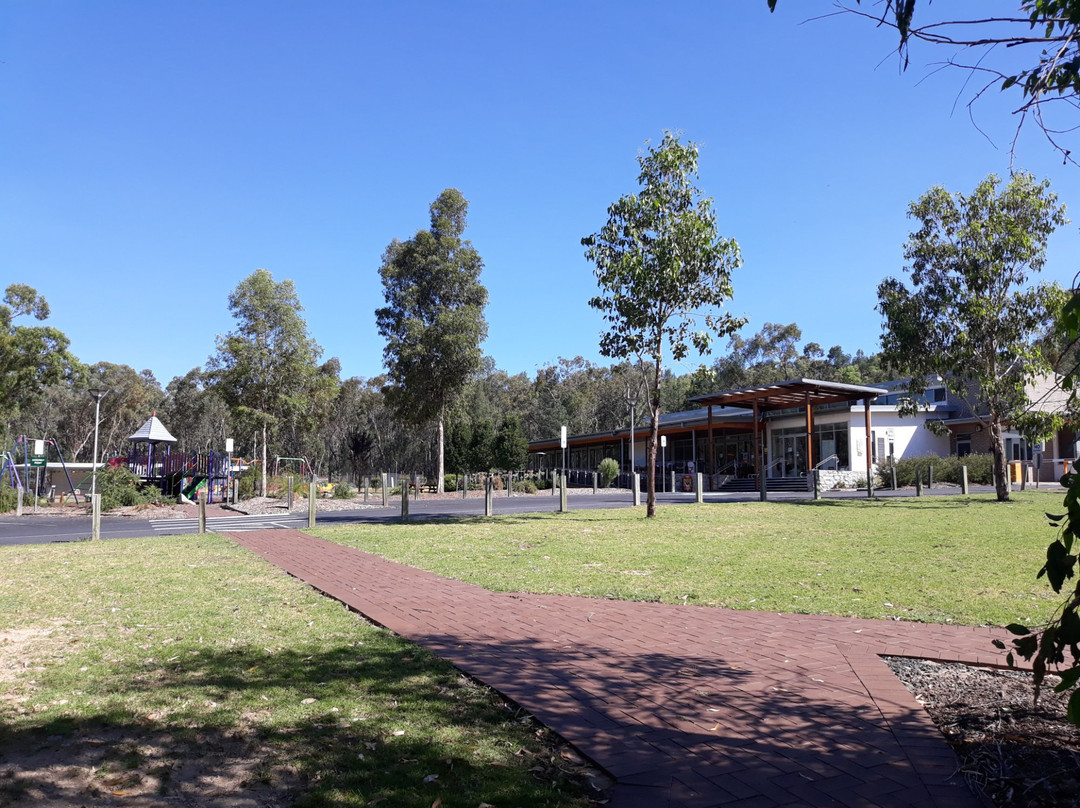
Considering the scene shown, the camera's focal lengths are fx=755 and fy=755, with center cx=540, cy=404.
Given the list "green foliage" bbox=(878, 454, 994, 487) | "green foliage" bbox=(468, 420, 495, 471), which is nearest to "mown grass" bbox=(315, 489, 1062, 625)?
"green foliage" bbox=(878, 454, 994, 487)

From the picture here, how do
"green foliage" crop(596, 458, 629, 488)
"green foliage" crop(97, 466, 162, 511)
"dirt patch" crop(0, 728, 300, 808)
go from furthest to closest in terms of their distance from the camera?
"green foliage" crop(596, 458, 629, 488) → "green foliage" crop(97, 466, 162, 511) → "dirt patch" crop(0, 728, 300, 808)

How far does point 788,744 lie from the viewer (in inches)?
153

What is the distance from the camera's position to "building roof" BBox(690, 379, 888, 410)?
32.3m

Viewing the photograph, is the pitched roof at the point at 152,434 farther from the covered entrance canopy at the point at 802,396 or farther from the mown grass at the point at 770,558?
the covered entrance canopy at the point at 802,396

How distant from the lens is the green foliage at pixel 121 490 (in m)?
25.4

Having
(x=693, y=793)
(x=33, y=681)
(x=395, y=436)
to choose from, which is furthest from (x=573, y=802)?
(x=395, y=436)

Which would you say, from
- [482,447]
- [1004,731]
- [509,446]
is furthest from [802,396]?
[1004,731]

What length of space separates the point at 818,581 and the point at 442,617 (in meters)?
4.43

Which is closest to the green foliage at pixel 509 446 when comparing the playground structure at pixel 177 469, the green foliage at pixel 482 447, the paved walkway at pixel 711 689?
the green foliage at pixel 482 447

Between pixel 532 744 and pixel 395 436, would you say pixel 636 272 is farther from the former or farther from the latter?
pixel 395 436

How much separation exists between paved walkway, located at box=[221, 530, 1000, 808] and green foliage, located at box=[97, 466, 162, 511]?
21.1 meters

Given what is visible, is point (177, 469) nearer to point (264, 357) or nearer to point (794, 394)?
point (264, 357)

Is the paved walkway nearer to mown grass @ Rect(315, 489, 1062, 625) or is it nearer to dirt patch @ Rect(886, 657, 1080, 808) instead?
dirt patch @ Rect(886, 657, 1080, 808)

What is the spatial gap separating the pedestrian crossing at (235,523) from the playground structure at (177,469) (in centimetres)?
793
